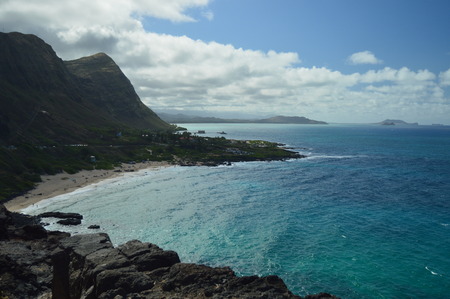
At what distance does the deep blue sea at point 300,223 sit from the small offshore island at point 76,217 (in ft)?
39.8

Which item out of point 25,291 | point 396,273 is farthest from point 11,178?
point 396,273

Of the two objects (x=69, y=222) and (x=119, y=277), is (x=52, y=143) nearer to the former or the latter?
(x=69, y=222)

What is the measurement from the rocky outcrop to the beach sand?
40253 millimetres

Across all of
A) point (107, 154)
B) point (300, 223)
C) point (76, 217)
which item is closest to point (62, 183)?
point (76, 217)

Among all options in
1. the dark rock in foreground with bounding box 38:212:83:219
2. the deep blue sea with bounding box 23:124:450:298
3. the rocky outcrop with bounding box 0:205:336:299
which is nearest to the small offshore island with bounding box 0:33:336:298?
the rocky outcrop with bounding box 0:205:336:299

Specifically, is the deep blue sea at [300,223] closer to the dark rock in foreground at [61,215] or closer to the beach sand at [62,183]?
the dark rock in foreground at [61,215]

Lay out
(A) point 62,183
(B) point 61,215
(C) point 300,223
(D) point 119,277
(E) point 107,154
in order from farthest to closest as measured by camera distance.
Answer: (E) point 107,154 → (A) point 62,183 → (B) point 61,215 → (C) point 300,223 → (D) point 119,277

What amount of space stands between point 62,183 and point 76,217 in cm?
3521

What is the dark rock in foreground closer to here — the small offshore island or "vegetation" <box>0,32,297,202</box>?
the small offshore island

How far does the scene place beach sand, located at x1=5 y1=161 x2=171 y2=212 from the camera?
2734 inches

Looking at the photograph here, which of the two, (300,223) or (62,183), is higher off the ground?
(62,183)

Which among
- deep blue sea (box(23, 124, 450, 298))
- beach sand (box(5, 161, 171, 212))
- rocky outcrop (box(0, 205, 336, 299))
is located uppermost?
rocky outcrop (box(0, 205, 336, 299))

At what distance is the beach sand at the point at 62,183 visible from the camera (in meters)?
69.4

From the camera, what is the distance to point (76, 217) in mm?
59406
